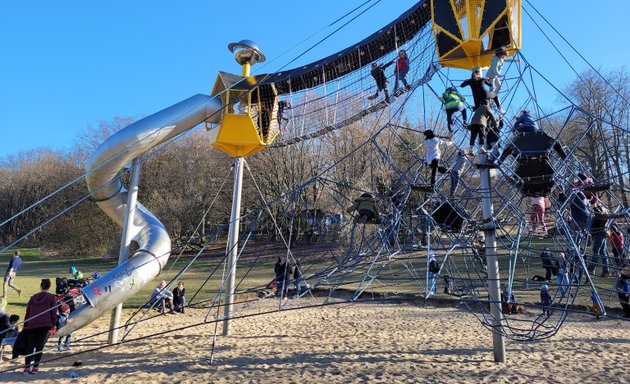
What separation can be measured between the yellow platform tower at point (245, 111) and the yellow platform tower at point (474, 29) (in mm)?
4366

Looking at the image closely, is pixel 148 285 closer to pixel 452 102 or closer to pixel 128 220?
pixel 128 220

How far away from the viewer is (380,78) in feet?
32.1

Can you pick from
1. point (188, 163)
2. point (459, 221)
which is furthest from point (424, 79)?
point (188, 163)

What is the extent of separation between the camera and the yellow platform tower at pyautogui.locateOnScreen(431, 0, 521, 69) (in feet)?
24.3

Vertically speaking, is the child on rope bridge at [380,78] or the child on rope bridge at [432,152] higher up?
the child on rope bridge at [380,78]

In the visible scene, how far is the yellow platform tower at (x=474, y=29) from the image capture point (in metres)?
7.39

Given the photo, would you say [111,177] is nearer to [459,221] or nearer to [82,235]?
[459,221]

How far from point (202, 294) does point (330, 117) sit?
36.4 ft

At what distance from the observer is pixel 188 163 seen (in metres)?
39.8

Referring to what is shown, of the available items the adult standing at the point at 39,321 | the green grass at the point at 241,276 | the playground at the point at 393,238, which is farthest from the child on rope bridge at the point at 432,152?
the adult standing at the point at 39,321

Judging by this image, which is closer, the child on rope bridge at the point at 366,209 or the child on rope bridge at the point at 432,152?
the child on rope bridge at the point at 432,152

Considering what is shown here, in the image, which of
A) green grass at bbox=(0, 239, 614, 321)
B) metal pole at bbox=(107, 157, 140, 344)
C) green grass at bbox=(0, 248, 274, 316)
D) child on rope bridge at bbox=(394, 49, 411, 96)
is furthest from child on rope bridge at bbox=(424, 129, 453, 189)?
green grass at bbox=(0, 248, 274, 316)

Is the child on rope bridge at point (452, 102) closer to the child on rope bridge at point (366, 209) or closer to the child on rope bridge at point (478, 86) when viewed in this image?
the child on rope bridge at point (478, 86)

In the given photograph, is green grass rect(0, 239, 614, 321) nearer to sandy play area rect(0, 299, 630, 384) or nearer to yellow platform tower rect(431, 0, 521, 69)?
sandy play area rect(0, 299, 630, 384)
